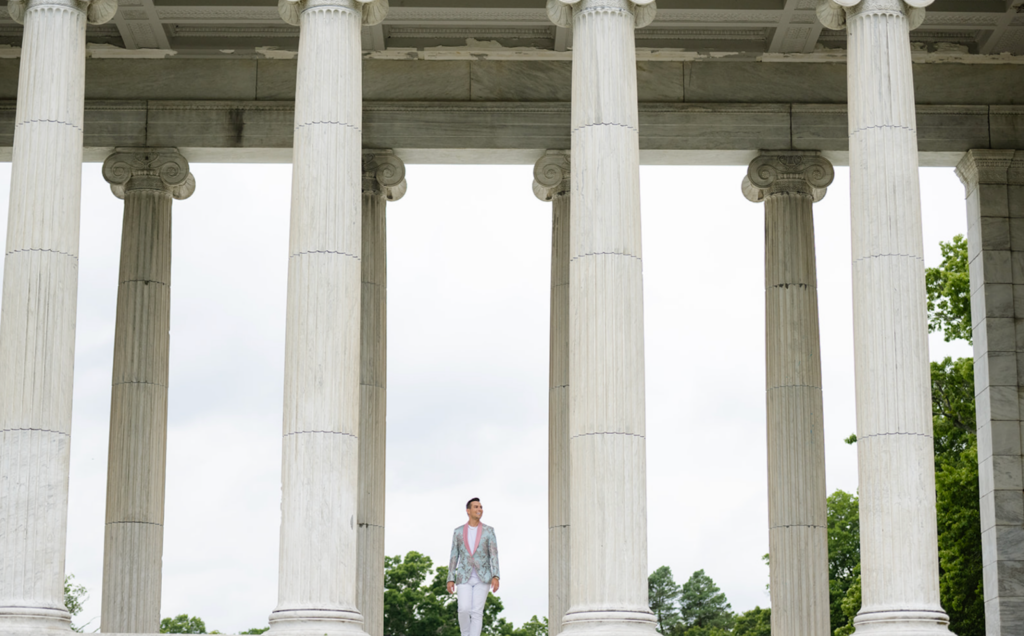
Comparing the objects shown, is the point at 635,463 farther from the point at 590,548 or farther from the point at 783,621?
the point at 783,621

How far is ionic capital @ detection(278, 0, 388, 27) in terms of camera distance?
142 metres

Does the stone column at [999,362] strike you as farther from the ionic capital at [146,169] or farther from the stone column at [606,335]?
the ionic capital at [146,169]

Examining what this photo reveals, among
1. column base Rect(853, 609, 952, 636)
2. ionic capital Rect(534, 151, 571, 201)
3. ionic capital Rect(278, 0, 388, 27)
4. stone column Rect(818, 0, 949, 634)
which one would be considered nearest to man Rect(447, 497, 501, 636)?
stone column Rect(818, 0, 949, 634)

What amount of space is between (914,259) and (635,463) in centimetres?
3036

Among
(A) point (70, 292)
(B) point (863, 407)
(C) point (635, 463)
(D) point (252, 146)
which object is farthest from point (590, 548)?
(D) point (252, 146)

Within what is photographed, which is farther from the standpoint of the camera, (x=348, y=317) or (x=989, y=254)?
(x=989, y=254)

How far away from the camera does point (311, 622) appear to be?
127m

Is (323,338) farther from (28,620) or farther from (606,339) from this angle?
(28,620)

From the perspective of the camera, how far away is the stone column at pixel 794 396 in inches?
6688

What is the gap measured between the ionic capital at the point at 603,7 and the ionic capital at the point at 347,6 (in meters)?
15.6

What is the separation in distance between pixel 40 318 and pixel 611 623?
5407 cm

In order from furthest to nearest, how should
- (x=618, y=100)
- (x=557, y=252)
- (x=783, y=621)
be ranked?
1. (x=557, y=252)
2. (x=783, y=621)
3. (x=618, y=100)

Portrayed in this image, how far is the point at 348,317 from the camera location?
13512cm

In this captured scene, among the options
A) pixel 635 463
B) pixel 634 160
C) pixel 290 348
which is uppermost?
pixel 634 160
